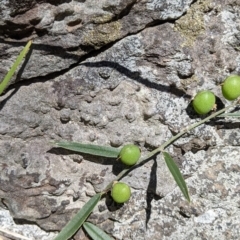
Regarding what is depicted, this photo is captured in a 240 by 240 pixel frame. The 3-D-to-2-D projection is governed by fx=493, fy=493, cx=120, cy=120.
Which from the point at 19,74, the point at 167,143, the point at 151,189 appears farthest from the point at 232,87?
the point at 19,74

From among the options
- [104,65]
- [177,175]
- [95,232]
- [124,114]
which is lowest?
[95,232]

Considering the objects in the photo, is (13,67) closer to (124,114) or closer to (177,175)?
(124,114)

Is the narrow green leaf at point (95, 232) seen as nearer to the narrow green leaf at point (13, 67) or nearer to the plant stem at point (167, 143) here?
the plant stem at point (167, 143)

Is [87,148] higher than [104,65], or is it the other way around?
[104,65]

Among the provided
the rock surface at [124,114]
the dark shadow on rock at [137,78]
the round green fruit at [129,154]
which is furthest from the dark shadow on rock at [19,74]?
the round green fruit at [129,154]

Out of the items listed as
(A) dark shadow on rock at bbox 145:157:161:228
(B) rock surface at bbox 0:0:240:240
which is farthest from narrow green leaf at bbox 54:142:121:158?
(A) dark shadow on rock at bbox 145:157:161:228

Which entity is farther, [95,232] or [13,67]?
[95,232]

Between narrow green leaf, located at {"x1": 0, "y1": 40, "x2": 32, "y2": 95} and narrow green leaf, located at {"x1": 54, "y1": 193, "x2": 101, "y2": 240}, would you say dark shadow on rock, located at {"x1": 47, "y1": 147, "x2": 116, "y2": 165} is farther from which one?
narrow green leaf, located at {"x1": 0, "y1": 40, "x2": 32, "y2": 95}
